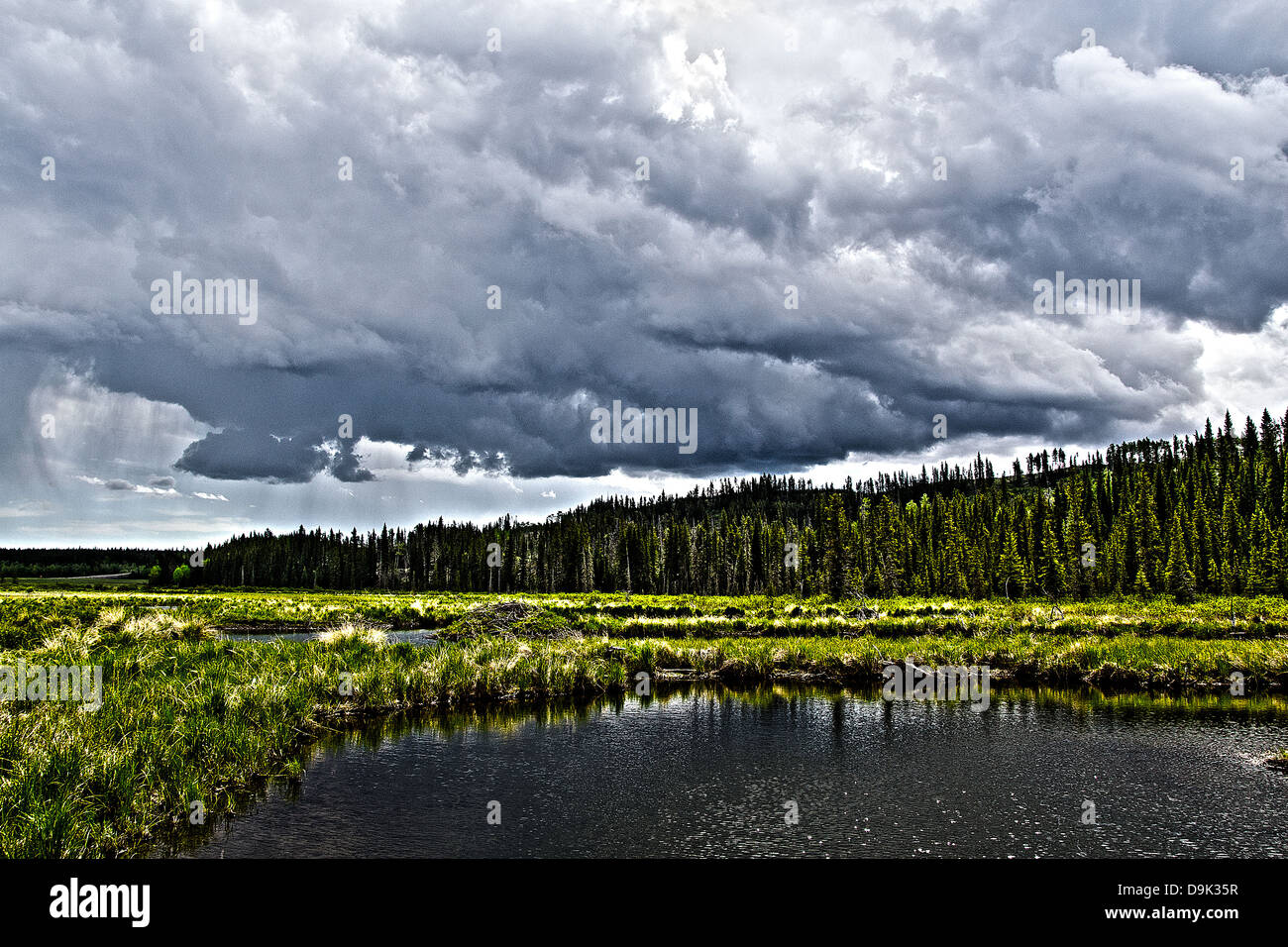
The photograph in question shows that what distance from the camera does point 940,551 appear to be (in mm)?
109562

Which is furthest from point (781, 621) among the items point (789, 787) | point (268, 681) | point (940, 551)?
point (940, 551)

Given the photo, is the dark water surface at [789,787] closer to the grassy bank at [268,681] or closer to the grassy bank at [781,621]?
the grassy bank at [268,681]

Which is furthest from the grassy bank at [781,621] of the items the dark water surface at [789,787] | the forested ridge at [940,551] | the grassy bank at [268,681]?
the forested ridge at [940,551]

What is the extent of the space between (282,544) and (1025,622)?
17780 cm

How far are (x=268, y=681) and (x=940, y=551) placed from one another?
105m

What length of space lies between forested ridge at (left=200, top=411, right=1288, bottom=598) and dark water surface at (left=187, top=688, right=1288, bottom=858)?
249 feet

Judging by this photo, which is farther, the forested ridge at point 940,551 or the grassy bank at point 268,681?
the forested ridge at point 940,551

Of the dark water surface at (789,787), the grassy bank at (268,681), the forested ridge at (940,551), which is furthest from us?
the forested ridge at (940,551)

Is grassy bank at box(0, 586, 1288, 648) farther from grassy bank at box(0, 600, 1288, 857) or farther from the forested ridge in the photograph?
the forested ridge

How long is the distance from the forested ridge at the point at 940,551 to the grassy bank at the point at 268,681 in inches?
2419

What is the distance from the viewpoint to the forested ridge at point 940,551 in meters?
89.2
